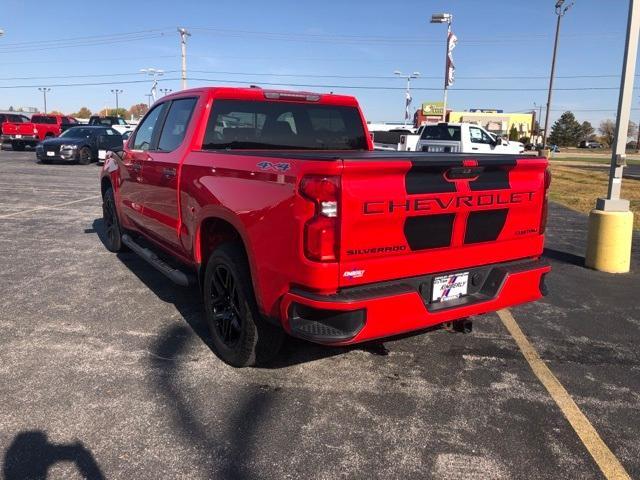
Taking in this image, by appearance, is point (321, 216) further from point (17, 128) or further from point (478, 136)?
point (17, 128)

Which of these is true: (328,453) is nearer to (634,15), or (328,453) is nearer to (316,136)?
(316,136)

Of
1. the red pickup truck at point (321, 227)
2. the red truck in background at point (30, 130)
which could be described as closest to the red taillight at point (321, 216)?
the red pickup truck at point (321, 227)

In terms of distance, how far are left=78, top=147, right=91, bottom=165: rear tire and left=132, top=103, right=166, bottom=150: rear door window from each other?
1801 cm

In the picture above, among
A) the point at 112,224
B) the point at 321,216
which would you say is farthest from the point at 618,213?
the point at 112,224

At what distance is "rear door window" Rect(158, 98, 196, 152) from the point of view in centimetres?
462

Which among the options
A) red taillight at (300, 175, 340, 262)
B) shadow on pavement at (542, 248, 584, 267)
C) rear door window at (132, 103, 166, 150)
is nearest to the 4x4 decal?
red taillight at (300, 175, 340, 262)

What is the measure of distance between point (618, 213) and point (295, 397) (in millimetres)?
5185

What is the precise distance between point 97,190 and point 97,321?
34.3ft

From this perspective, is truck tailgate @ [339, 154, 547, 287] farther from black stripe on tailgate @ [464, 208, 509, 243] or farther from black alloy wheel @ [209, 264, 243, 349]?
black alloy wheel @ [209, 264, 243, 349]

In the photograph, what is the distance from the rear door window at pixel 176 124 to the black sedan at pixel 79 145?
56.1 ft

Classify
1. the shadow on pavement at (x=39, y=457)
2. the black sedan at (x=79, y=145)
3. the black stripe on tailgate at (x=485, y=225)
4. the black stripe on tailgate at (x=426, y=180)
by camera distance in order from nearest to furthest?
the shadow on pavement at (x=39, y=457)
the black stripe on tailgate at (x=426, y=180)
the black stripe on tailgate at (x=485, y=225)
the black sedan at (x=79, y=145)

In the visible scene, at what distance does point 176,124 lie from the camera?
4828 mm

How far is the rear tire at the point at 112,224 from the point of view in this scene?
680cm

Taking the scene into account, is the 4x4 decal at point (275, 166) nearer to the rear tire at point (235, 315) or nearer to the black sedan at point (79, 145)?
the rear tire at point (235, 315)
